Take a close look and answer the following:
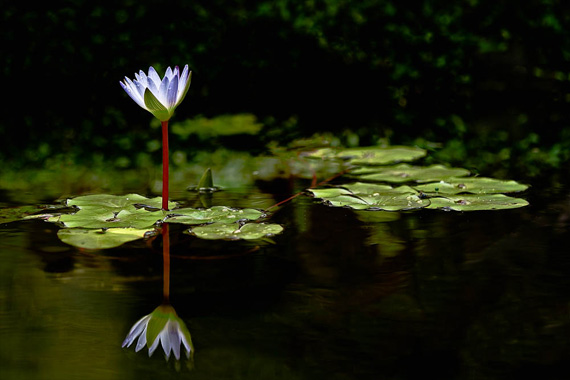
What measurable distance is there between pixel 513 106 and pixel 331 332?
73.4 inches

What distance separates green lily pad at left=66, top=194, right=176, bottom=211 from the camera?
4.70 ft

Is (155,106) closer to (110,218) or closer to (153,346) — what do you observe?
(110,218)

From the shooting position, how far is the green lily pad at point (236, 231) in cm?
128

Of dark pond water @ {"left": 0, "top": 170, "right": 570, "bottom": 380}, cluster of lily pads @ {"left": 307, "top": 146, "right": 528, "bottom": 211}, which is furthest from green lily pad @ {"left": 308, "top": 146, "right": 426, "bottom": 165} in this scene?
dark pond water @ {"left": 0, "top": 170, "right": 570, "bottom": 380}

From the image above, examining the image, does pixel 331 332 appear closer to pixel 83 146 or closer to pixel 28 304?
pixel 28 304

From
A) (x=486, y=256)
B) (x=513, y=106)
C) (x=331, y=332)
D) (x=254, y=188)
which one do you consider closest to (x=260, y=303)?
(x=331, y=332)

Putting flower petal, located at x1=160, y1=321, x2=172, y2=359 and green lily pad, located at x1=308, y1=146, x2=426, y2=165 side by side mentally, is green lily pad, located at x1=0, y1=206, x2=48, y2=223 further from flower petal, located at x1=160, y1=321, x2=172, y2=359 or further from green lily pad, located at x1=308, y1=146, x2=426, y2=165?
green lily pad, located at x1=308, y1=146, x2=426, y2=165

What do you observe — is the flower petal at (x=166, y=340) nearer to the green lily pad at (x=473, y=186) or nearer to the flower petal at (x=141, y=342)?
the flower petal at (x=141, y=342)

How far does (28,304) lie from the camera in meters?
0.98

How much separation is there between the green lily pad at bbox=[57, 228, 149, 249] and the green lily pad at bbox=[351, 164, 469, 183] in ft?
2.33

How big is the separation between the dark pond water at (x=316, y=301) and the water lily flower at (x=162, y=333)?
0.5 inches

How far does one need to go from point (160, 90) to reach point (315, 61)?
1390 millimetres

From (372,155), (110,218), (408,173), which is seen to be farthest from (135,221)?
(372,155)

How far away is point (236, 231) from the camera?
4.25 feet
